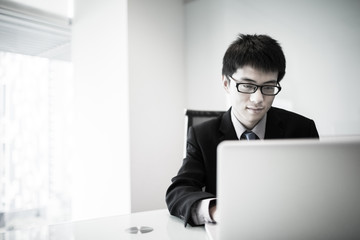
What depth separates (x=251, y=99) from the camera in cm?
126

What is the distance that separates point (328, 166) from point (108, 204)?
256cm

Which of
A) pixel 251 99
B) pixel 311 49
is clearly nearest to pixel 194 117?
pixel 251 99

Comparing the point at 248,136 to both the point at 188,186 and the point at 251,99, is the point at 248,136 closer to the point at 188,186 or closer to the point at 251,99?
the point at 251,99

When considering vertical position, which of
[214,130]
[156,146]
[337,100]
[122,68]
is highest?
[122,68]

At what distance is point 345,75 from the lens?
2.09m

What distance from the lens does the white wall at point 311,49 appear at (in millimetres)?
2076

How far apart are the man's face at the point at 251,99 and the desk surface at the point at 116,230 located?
1.90 feet

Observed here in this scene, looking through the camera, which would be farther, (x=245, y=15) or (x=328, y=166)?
(x=245, y=15)

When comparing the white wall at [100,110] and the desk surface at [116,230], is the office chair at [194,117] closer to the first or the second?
the desk surface at [116,230]

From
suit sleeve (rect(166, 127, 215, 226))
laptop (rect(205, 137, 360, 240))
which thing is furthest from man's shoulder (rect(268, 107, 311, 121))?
laptop (rect(205, 137, 360, 240))

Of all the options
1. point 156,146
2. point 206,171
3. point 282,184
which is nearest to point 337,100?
point 206,171

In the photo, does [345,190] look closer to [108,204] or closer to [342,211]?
[342,211]

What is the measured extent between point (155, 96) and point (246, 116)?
5.60 feet

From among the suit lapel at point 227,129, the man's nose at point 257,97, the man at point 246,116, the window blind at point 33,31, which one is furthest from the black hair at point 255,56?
the window blind at point 33,31
